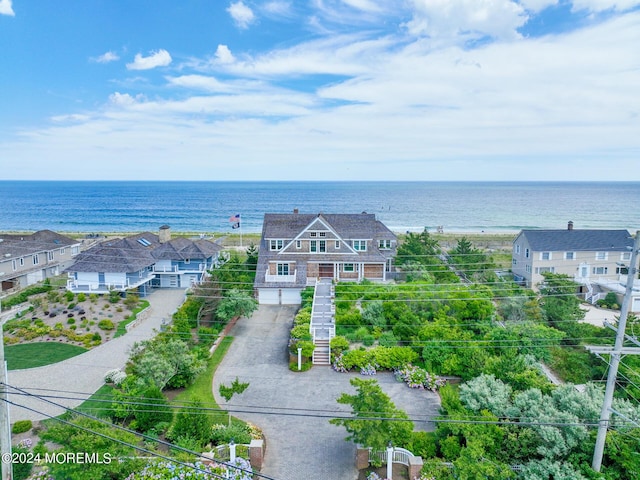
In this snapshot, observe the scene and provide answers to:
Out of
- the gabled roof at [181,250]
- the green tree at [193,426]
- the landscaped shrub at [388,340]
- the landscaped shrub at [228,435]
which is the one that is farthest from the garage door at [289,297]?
the green tree at [193,426]

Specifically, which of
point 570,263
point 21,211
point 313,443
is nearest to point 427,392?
point 313,443

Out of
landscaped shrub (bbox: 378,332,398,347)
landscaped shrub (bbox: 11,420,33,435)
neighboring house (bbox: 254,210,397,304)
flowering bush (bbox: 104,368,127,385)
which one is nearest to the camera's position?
landscaped shrub (bbox: 11,420,33,435)

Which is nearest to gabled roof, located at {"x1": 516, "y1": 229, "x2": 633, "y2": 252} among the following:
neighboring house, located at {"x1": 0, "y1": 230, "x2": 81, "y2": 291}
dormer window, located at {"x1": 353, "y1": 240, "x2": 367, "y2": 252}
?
dormer window, located at {"x1": 353, "y1": 240, "x2": 367, "y2": 252}

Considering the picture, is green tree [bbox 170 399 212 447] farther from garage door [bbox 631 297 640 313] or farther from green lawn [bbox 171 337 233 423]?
garage door [bbox 631 297 640 313]

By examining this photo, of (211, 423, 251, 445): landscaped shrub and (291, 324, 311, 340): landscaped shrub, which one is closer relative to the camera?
(211, 423, 251, 445): landscaped shrub

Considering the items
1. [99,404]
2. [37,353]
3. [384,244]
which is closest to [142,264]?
[37,353]

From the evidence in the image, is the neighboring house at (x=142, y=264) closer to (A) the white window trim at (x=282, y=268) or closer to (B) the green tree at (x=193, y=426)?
(A) the white window trim at (x=282, y=268)

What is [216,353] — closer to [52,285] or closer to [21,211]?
[52,285]
